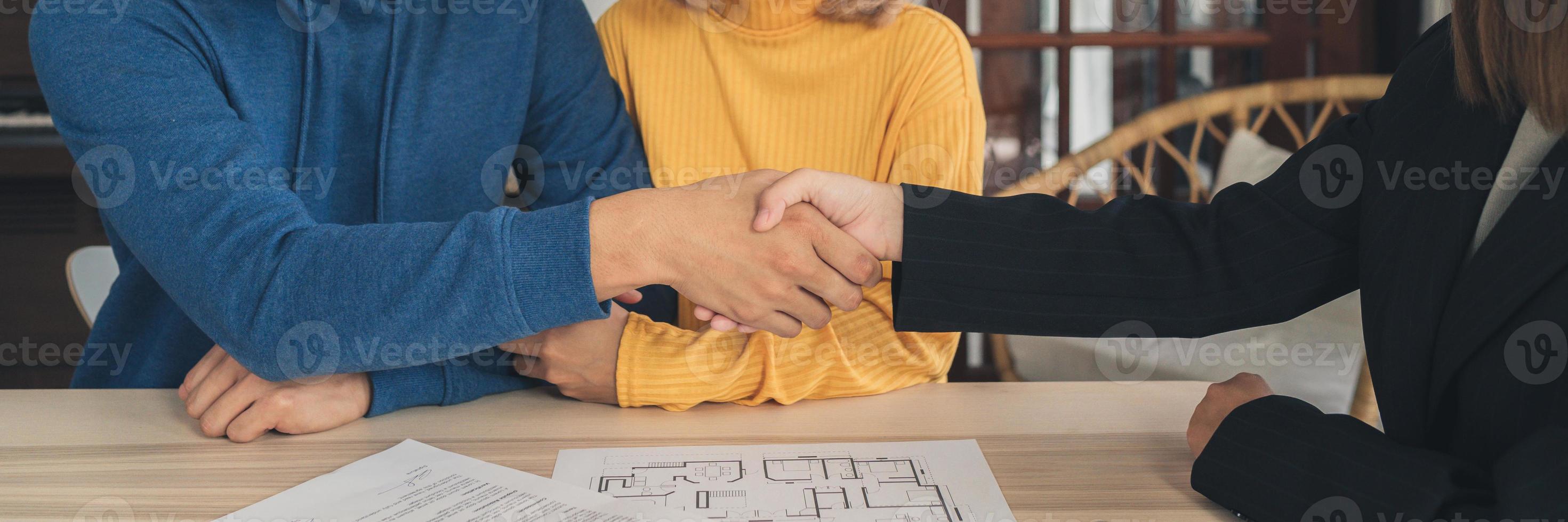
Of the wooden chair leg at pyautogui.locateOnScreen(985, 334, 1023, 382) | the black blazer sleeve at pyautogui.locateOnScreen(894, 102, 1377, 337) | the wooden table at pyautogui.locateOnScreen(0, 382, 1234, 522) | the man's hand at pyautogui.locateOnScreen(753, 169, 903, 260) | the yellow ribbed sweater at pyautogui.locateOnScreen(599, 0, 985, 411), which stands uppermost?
the yellow ribbed sweater at pyautogui.locateOnScreen(599, 0, 985, 411)

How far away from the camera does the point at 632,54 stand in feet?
3.74

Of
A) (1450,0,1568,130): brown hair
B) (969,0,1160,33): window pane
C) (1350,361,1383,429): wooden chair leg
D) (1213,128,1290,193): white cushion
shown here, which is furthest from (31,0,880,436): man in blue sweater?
(969,0,1160,33): window pane

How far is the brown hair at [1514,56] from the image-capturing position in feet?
1.89

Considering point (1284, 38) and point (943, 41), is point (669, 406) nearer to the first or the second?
point (943, 41)

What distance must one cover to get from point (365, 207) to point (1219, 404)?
77 centimetres

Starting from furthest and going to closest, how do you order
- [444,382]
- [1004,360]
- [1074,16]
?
[1074,16] → [1004,360] → [444,382]

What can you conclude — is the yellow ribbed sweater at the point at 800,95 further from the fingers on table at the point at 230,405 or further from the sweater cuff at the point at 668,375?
the fingers on table at the point at 230,405

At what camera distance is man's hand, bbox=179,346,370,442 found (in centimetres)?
73

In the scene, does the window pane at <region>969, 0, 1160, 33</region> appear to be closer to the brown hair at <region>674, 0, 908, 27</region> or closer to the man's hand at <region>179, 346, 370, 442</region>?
the brown hair at <region>674, 0, 908, 27</region>

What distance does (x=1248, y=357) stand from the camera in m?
1.42

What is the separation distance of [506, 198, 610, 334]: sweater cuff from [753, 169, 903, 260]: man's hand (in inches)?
7.2

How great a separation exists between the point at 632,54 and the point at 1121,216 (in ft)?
1.91

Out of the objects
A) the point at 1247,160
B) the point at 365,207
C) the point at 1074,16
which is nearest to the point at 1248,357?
the point at 1247,160

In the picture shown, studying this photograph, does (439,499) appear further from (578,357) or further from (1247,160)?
(1247,160)
